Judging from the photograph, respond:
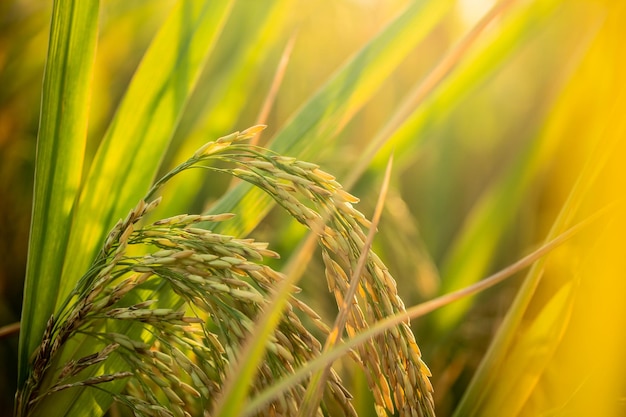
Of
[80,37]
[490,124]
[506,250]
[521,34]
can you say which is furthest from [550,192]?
[80,37]

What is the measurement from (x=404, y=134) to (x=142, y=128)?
1.46ft

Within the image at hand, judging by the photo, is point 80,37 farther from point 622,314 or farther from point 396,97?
point 396,97

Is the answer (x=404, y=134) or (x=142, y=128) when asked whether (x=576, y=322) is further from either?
(x=142, y=128)

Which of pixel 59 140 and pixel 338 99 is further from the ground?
pixel 338 99

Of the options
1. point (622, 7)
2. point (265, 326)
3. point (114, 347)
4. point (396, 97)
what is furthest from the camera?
point (396, 97)

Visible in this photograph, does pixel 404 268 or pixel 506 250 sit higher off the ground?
pixel 506 250

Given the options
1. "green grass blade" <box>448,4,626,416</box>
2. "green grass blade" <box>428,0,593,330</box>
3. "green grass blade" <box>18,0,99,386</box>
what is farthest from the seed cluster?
"green grass blade" <box>428,0,593,330</box>

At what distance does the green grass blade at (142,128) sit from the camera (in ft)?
2.43

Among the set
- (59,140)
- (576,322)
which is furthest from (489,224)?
(59,140)

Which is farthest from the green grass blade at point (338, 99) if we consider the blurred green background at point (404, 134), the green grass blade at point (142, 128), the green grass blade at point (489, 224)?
the green grass blade at point (489, 224)

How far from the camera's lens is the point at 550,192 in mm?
1620

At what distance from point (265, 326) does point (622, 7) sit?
0.79m

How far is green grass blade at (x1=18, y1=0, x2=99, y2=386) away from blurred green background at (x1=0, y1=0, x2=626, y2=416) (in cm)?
26

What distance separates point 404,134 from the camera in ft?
3.35
